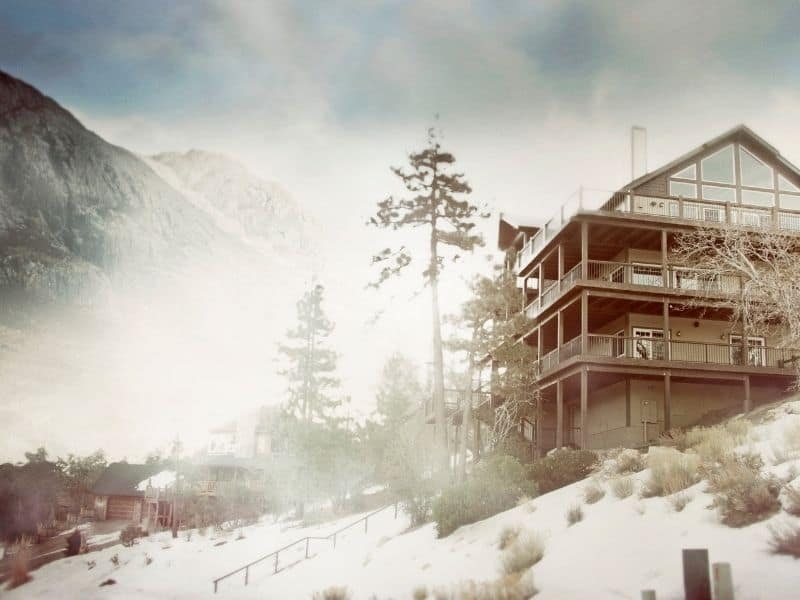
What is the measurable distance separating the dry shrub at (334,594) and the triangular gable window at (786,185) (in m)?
19.3

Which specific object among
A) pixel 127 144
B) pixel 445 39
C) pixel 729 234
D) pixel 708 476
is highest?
pixel 445 39

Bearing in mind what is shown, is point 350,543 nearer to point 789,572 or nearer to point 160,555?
point 160,555

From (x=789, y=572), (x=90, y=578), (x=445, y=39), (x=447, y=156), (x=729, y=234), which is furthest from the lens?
(x=447, y=156)

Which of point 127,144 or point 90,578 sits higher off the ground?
point 127,144

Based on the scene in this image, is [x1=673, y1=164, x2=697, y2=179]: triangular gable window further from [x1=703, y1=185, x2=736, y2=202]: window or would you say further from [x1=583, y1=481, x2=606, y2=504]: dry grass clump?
[x1=583, y1=481, x2=606, y2=504]: dry grass clump

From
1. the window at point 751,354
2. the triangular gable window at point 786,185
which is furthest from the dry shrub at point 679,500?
the triangular gable window at point 786,185

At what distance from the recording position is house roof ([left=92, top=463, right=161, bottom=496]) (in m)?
21.5

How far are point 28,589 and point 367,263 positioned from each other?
12.5 metres

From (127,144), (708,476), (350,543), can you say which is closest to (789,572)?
(708,476)

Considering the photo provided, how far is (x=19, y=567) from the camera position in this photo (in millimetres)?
15672

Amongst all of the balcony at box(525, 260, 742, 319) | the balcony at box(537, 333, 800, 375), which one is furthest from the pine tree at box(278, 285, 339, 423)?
the balcony at box(537, 333, 800, 375)

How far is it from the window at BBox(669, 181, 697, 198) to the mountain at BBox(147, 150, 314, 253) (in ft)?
38.3

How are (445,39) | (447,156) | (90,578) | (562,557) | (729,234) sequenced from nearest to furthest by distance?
(562,557)
(445,39)
(90,578)
(729,234)
(447,156)

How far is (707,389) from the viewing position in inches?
904
